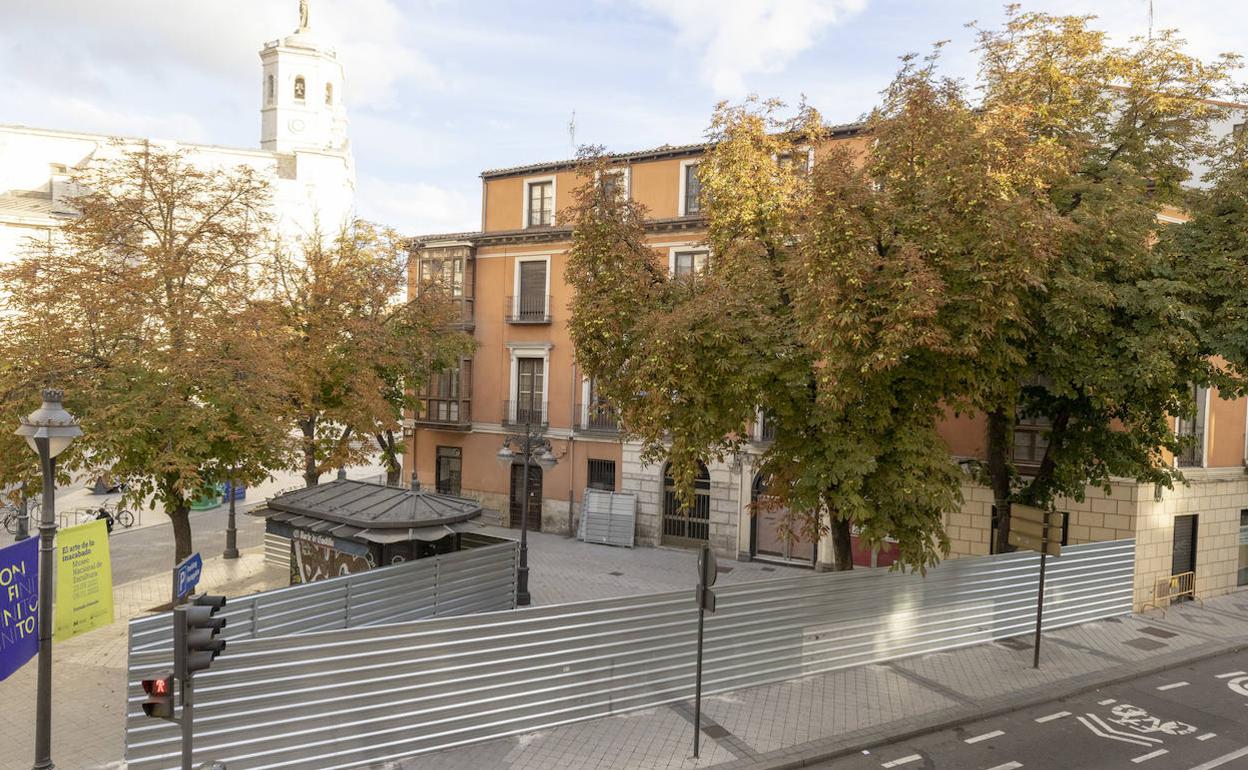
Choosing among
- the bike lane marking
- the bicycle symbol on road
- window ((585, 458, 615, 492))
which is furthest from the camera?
window ((585, 458, 615, 492))

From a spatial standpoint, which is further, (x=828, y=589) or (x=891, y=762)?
(x=828, y=589)

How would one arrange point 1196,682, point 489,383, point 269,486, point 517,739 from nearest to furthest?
point 517,739 < point 1196,682 < point 489,383 < point 269,486

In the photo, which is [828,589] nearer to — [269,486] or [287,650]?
[287,650]

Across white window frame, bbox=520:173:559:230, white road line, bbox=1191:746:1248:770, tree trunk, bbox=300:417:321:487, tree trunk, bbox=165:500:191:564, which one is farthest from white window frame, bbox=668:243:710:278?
white road line, bbox=1191:746:1248:770

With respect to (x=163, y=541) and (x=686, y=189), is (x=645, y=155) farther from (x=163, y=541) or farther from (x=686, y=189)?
(x=163, y=541)

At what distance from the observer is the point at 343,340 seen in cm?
2011

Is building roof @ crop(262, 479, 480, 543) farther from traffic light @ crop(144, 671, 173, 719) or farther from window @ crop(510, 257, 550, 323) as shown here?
window @ crop(510, 257, 550, 323)

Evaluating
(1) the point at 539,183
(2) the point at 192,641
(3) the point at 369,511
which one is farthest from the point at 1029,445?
(2) the point at 192,641

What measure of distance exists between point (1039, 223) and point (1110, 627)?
992cm

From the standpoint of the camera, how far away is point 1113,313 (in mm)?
13430

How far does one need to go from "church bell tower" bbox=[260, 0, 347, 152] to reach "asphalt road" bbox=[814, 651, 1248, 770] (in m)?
67.5

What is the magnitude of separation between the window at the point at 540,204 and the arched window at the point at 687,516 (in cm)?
951

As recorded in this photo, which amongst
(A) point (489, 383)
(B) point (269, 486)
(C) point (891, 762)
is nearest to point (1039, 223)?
(C) point (891, 762)

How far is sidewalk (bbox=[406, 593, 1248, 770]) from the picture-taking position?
9.67 m
